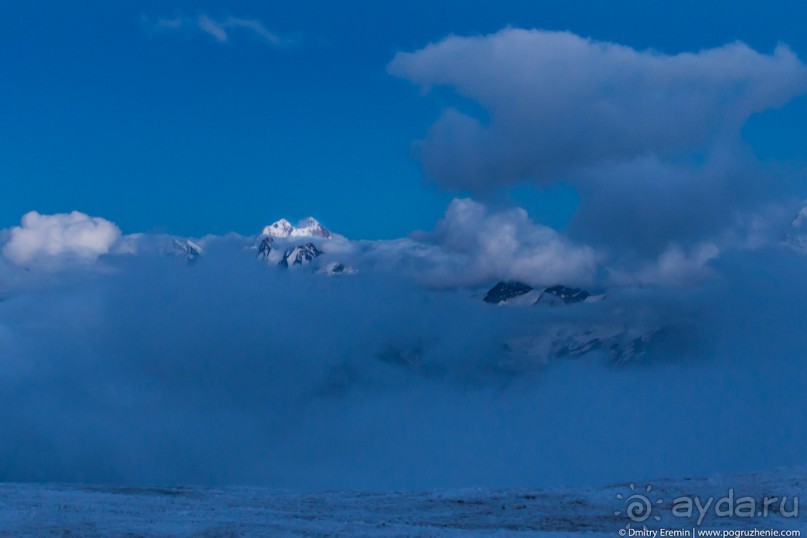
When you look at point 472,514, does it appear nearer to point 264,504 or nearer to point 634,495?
point 634,495

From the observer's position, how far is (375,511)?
167 ft

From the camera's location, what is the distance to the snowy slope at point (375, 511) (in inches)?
1619

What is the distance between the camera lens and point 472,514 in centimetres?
4994

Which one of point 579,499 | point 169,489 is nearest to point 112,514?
point 169,489

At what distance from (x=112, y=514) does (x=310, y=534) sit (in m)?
13.0

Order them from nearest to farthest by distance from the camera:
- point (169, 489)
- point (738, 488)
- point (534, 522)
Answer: point (534, 522), point (738, 488), point (169, 489)

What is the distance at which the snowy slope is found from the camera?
135 feet

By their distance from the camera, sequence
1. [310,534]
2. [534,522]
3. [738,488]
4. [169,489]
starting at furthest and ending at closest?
1. [169,489]
2. [738,488]
3. [534,522]
4. [310,534]

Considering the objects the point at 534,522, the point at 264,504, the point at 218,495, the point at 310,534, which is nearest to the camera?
the point at 310,534

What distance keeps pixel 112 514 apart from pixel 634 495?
31.6 meters

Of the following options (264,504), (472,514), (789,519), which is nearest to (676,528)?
(789,519)

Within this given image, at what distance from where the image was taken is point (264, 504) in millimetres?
54625

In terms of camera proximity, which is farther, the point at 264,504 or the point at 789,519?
the point at 264,504

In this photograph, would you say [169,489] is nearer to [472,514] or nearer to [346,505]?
[346,505]
